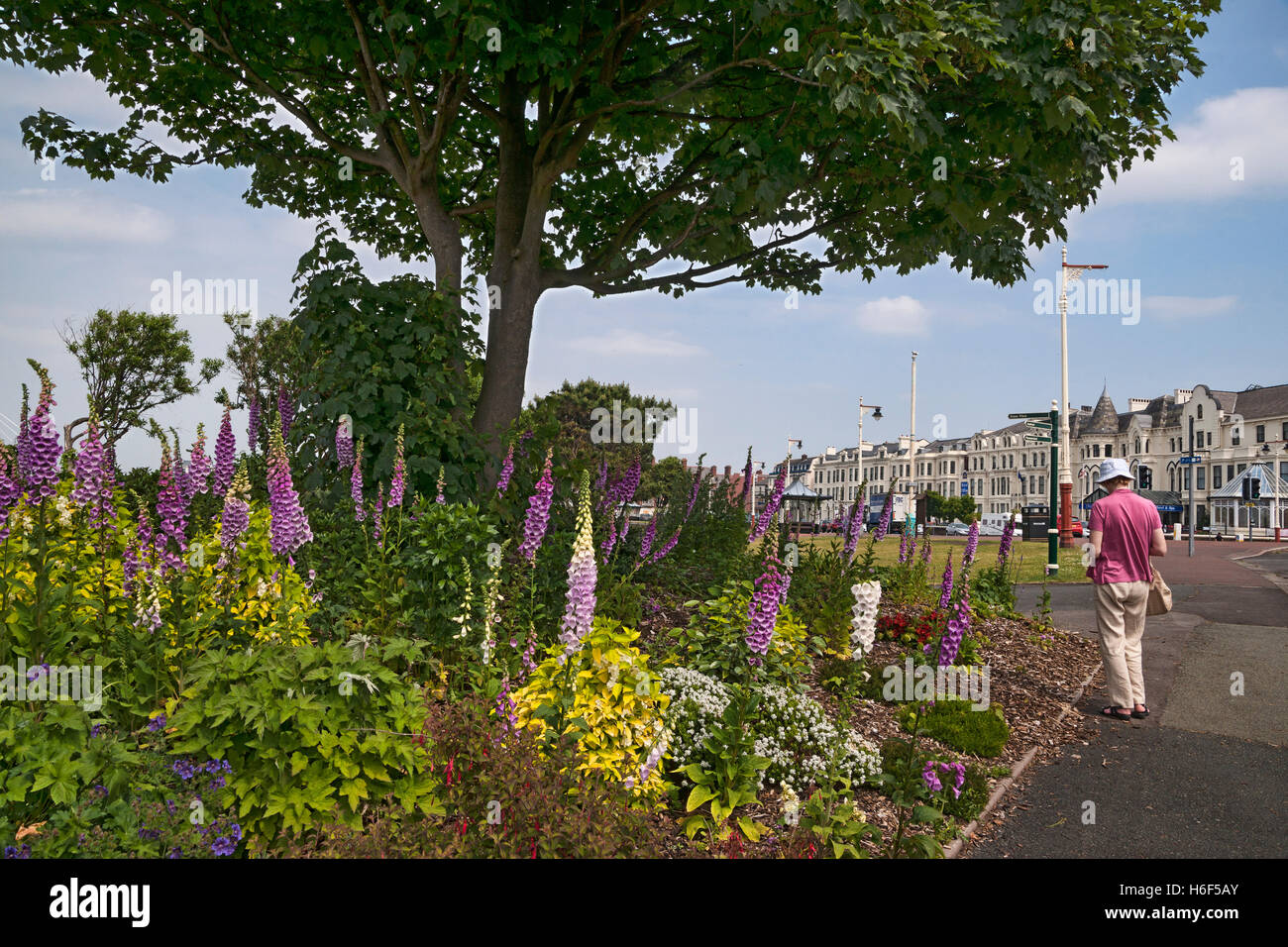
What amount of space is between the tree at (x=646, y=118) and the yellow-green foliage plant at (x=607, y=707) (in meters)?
4.82

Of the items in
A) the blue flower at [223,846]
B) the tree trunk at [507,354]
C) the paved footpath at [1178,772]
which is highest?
the tree trunk at [507,354]

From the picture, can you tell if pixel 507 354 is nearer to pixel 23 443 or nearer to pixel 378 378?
pixel 378 378

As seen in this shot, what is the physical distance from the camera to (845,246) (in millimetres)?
12562

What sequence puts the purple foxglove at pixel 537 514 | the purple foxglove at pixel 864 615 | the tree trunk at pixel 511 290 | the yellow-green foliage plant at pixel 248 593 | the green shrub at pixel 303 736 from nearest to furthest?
the green shrub at pixel 303 736 < the yellow-green foliage plant at pixel 248 593 < the purple foxglove at pixel 537 514 < the purple foxglove at pixel 864 615 < the tree trunk at pixel 511 290

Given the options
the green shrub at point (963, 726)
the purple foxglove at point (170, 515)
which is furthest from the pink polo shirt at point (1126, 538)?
the purple foxglove at point (170, 515)

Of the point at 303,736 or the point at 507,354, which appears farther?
the point at 507,354

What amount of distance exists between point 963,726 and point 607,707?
3.46 m

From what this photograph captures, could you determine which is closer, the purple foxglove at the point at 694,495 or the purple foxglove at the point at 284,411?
the purple foxglove at the point at 284,411

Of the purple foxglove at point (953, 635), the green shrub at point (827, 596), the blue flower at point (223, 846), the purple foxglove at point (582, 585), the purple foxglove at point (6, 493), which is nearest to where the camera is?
the blue flower at point (223, 846)

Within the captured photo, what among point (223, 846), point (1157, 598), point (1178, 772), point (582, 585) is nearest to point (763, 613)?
point (582, 585)

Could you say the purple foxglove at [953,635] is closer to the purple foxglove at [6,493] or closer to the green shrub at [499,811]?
the green shrub at [499,811]

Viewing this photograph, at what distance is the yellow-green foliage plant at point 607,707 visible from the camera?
4066 millimetres

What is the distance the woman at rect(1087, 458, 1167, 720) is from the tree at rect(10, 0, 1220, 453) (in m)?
3.49

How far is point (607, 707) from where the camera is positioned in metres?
4.20
